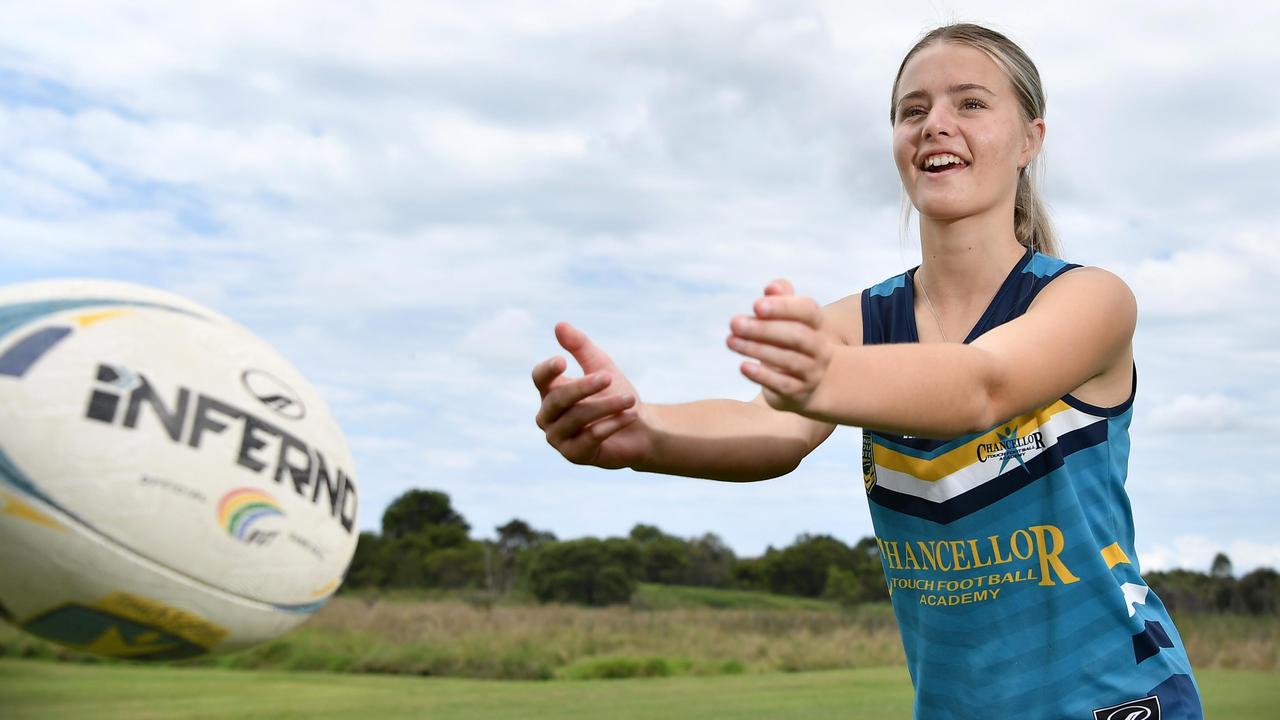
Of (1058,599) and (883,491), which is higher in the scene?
(883,491)

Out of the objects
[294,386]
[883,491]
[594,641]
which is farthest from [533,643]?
[883,491]

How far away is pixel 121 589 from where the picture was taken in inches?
121

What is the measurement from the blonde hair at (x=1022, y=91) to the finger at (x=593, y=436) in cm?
104

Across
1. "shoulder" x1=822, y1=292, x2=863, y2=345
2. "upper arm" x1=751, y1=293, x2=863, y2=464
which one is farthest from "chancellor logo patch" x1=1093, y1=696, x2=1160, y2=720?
"shoulder" x1=822, y1=292, x2=863, y2=345

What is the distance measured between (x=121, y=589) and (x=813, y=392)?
94.3 inches

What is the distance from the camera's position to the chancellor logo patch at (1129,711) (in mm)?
2082

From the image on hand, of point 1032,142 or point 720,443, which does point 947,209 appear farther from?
point 720,443

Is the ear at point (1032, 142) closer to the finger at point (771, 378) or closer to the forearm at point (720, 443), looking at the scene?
the forearm at point (720, 443)

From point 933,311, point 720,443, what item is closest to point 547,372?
point 720,443

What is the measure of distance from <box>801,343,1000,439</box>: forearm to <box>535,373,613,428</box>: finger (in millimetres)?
544

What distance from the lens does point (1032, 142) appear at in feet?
8.18

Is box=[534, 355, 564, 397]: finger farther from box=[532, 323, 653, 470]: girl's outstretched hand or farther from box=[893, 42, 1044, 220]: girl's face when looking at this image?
box=[893, 42, 1044, 220]: girl's face

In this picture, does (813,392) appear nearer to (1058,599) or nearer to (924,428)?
(924,428)

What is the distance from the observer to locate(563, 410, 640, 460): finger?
2.06 metres
